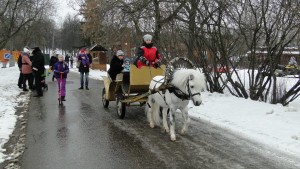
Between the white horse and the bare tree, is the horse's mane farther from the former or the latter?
the bare tree

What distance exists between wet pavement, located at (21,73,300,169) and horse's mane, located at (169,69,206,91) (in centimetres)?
115

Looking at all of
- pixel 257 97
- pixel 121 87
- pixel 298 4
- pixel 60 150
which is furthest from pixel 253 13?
pixel 60 150

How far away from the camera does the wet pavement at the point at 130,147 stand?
20.1 feet

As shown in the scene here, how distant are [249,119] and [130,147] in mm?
3807

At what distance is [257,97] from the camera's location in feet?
42.2

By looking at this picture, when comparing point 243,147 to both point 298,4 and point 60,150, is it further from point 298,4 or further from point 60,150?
point 298,4

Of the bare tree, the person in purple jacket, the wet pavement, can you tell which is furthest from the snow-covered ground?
the bare tree

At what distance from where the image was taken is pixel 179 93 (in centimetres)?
761

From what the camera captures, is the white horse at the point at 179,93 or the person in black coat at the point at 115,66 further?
the person in black coat at the point at 115,66

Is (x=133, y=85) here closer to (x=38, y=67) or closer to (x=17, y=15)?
(x=38, y=67)

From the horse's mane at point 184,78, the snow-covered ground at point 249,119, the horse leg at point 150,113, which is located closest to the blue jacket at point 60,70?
the snow-covered ground at point 249,119

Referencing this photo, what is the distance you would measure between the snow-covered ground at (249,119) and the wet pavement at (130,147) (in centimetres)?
40

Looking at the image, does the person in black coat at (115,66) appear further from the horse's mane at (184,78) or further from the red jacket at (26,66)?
the red jacket at (26,66)

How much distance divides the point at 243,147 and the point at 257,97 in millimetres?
6094
